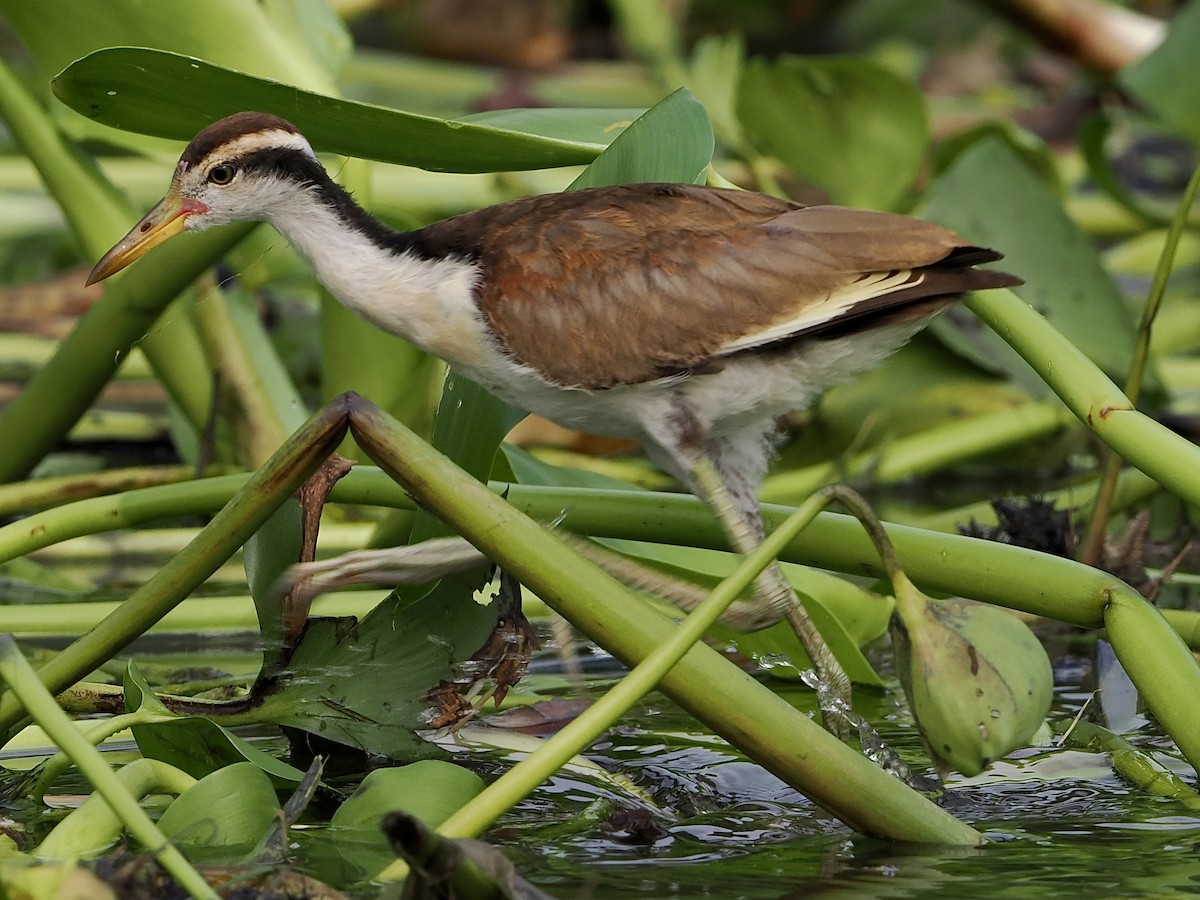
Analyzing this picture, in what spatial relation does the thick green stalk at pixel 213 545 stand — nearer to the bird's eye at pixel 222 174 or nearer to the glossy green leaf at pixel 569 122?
the bird's eye at pixel 222 174

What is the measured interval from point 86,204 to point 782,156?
6.39 ft

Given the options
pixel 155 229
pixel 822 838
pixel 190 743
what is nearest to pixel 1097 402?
pixel 822 838

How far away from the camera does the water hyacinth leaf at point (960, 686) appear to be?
1878 millimetres

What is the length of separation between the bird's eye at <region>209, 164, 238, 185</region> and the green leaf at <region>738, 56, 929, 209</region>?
2199mm

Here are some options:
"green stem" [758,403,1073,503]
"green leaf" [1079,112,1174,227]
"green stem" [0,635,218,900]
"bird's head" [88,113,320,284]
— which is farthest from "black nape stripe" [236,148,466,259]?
"green leaf" [1079,112,1174,227]

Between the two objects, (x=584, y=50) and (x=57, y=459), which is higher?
(x=584, y=50)

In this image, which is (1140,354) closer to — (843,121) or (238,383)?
(238,383)

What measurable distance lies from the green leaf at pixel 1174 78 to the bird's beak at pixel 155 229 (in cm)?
322

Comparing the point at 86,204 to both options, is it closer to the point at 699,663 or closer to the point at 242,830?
the point at 242,830

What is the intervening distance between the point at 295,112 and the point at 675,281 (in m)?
0.56

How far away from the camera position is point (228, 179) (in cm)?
241

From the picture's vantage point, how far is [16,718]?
6.78 ft

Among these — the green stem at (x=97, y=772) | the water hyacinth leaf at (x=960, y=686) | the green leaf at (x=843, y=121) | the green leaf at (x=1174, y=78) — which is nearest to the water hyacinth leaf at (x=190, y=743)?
the green stem at (x=97, y=772)

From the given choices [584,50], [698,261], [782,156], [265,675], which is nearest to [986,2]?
[782,156]
